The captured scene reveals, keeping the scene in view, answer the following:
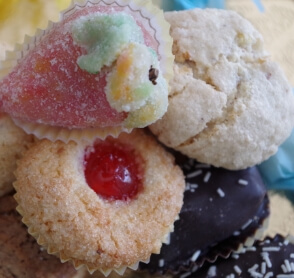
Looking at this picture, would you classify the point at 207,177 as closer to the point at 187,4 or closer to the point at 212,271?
the point at 212,271

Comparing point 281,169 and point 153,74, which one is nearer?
point 153,74

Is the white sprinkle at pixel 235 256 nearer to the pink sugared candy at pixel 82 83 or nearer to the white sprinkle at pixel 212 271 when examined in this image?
the white sprinkle at pixel 212 271

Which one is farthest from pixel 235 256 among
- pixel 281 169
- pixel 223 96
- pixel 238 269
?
pixel 223 96

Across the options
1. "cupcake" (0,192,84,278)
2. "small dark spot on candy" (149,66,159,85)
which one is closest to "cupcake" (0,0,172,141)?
"small dark spot on candy" (149,66,159,85)

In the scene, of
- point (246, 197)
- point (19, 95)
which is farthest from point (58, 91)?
point (246, 197)

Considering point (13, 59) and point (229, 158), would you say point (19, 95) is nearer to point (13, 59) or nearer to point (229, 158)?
point (13, 59)

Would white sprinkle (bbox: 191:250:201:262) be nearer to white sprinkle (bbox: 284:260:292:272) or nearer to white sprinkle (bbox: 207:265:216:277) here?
white sprinkle (bbox: 207:265:216:277)
